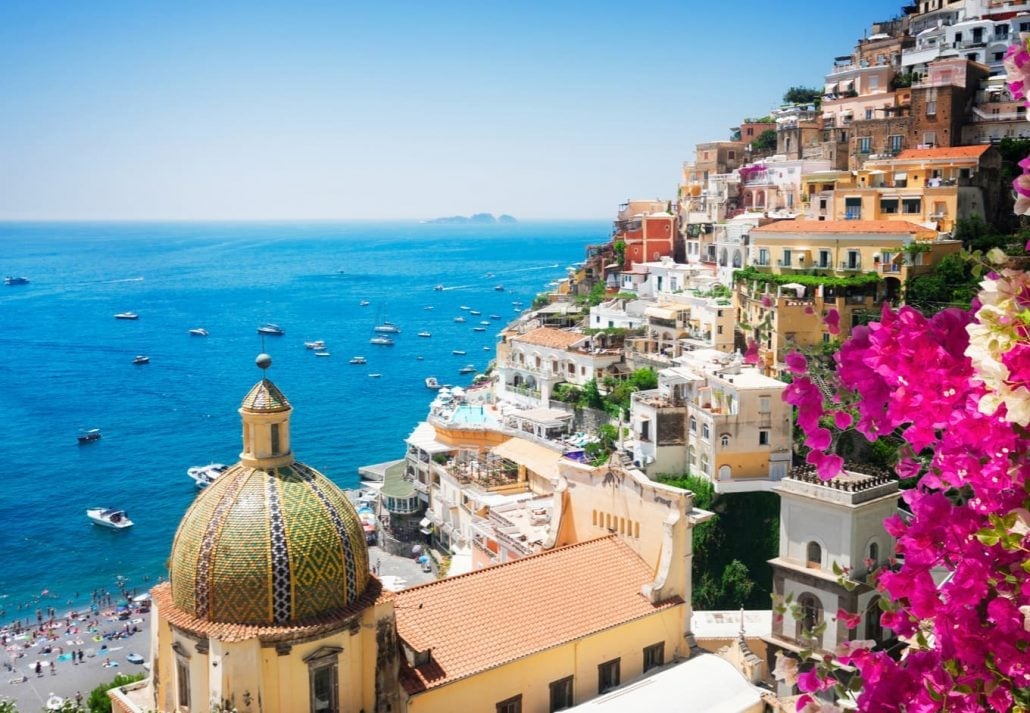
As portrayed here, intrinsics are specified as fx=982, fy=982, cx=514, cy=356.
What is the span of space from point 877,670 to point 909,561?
0.52 metres

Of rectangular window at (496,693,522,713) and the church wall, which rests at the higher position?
the church wall

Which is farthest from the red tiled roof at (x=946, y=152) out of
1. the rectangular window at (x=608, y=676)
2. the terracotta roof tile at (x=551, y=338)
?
the rectangular window at (x=608, y=676)

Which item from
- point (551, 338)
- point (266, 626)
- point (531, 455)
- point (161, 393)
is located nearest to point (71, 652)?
point (531, 455)

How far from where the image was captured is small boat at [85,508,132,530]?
166 feet

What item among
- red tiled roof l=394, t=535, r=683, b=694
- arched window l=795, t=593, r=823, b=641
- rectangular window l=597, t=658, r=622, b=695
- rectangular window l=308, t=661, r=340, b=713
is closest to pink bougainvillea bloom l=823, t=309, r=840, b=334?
rectangular window l=308, t=661, r=340, b=713

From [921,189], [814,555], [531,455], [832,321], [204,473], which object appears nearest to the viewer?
[832,321]

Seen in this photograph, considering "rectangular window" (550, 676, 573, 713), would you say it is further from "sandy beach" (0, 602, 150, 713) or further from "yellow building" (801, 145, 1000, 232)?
"yellow building" (801, 145, 1000, 232)

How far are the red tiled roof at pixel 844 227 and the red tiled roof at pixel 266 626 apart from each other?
111ft

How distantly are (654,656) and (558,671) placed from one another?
246 cm

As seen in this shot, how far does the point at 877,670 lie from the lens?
4.28 metres

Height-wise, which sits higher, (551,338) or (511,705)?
(551,338)

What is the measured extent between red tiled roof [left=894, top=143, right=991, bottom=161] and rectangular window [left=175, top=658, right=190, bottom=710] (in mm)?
41793

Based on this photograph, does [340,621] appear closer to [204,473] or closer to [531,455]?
[531,455]

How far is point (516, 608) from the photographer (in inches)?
648
